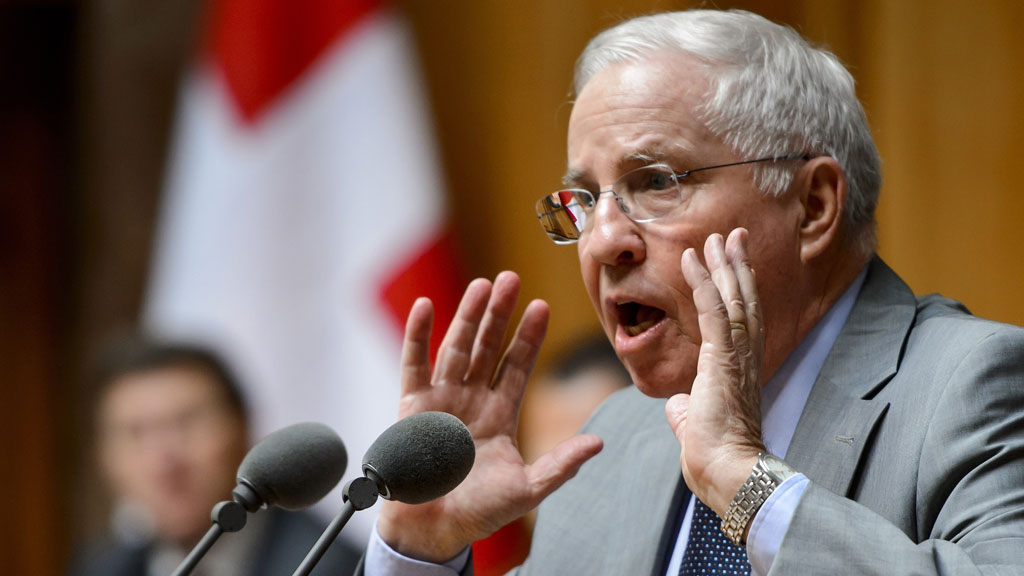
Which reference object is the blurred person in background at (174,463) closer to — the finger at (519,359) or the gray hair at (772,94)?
the finger at (519,359)

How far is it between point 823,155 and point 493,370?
2.19ft

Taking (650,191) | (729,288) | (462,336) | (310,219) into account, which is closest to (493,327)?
(462,336)

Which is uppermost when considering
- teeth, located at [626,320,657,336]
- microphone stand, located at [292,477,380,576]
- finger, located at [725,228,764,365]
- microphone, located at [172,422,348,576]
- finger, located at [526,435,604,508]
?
finger, located at [725,228,764,365]

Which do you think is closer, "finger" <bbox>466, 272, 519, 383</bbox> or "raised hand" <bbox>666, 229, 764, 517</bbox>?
"raised hand" <bbox>666, 229, 764, 517</bbox>

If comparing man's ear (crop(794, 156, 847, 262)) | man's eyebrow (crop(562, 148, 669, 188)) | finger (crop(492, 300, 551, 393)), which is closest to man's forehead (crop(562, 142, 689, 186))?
man's eyebrow (crop(562, 148, 669, 188))

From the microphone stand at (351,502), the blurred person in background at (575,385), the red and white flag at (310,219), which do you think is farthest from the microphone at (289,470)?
the red and white flag at (310,219)

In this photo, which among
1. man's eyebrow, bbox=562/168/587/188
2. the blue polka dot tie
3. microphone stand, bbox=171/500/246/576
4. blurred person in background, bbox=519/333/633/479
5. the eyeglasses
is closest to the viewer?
microphone stand, bbox=171/500/246/576

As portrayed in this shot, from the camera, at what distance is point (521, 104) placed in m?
3.94

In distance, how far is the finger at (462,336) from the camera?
1.85 metres

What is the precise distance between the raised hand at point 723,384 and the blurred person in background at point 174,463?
2.03 meters

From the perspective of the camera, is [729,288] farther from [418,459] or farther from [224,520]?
[224,520]

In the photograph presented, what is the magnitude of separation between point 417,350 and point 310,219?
204 centimetres

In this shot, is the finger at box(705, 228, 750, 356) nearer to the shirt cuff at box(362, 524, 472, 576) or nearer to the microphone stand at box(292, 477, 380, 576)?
the microphone stand at box(292, 477, 380, 576)

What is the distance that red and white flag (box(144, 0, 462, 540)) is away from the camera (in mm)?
3709
